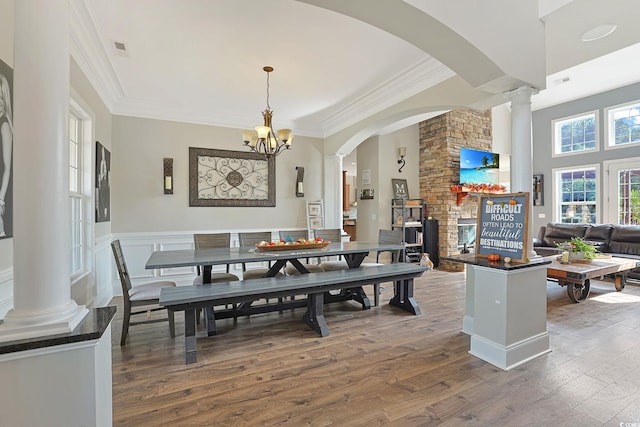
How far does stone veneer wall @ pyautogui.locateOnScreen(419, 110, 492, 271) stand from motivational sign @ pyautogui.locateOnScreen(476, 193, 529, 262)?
373cm

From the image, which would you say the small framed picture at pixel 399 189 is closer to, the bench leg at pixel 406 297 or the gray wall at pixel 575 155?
the bench leg at pixel 406 297

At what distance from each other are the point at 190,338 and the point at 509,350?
250cm

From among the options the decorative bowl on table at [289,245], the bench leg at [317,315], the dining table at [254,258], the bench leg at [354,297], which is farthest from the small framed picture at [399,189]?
the bench leg at [317,315]

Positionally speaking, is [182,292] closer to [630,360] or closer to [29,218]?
[29,218]

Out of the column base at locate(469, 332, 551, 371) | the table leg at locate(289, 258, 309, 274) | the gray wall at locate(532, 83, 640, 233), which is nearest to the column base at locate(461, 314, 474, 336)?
the column base at locate(469, 332, 551, 371)

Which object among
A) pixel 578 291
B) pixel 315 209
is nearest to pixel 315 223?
pixel 315 209

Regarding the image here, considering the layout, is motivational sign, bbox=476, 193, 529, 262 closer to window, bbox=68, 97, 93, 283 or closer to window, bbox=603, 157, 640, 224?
window, bbox=68, 97, 93, 283

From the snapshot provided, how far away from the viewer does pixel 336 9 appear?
2.01 meters

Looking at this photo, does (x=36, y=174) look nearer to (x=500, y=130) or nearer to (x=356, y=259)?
(x=356, y=259)

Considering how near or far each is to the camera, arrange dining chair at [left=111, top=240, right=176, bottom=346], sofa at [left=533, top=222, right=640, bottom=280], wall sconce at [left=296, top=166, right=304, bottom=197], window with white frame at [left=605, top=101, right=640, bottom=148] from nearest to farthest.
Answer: dining chair at [left=111, top=240, right=176, bottom=346] < sofa at [left=533, top=222, right=640, bottom=280] < wall sconce at [left=296, top=166, right=304, bottom=197] < window with white frame at [left=605, top=101, right=640, bottom=148]

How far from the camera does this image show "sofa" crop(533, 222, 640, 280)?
17.5ft

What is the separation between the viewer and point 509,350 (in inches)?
91.6

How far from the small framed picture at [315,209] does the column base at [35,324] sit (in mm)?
4730

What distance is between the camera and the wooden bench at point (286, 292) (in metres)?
2.47
